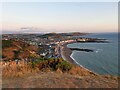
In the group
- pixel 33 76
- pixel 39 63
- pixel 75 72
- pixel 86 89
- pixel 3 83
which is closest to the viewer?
A: pixel 86 89

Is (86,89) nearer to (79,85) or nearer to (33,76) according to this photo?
(79,85)

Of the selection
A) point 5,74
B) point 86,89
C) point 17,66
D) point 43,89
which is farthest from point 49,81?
point 17,66

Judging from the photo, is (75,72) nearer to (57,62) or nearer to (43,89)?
(57,62)

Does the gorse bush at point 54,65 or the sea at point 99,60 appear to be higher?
the gorse bush at point 54,65

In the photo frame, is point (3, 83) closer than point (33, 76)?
Yes

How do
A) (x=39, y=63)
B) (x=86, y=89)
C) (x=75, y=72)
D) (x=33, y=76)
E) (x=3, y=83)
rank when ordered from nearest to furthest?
1. (x=86, y=89)
2. (x=3, y=83)
3. (x=33, y=76)
4. (x=75, y=72)
5. (x=39, y=63)

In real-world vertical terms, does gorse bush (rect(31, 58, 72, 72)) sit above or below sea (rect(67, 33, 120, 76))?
above

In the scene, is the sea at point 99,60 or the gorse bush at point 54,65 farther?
the sea at point 99,60

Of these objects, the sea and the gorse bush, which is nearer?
the gorse bush

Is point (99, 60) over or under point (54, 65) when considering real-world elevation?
under

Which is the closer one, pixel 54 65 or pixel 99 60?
pixel 54 65
